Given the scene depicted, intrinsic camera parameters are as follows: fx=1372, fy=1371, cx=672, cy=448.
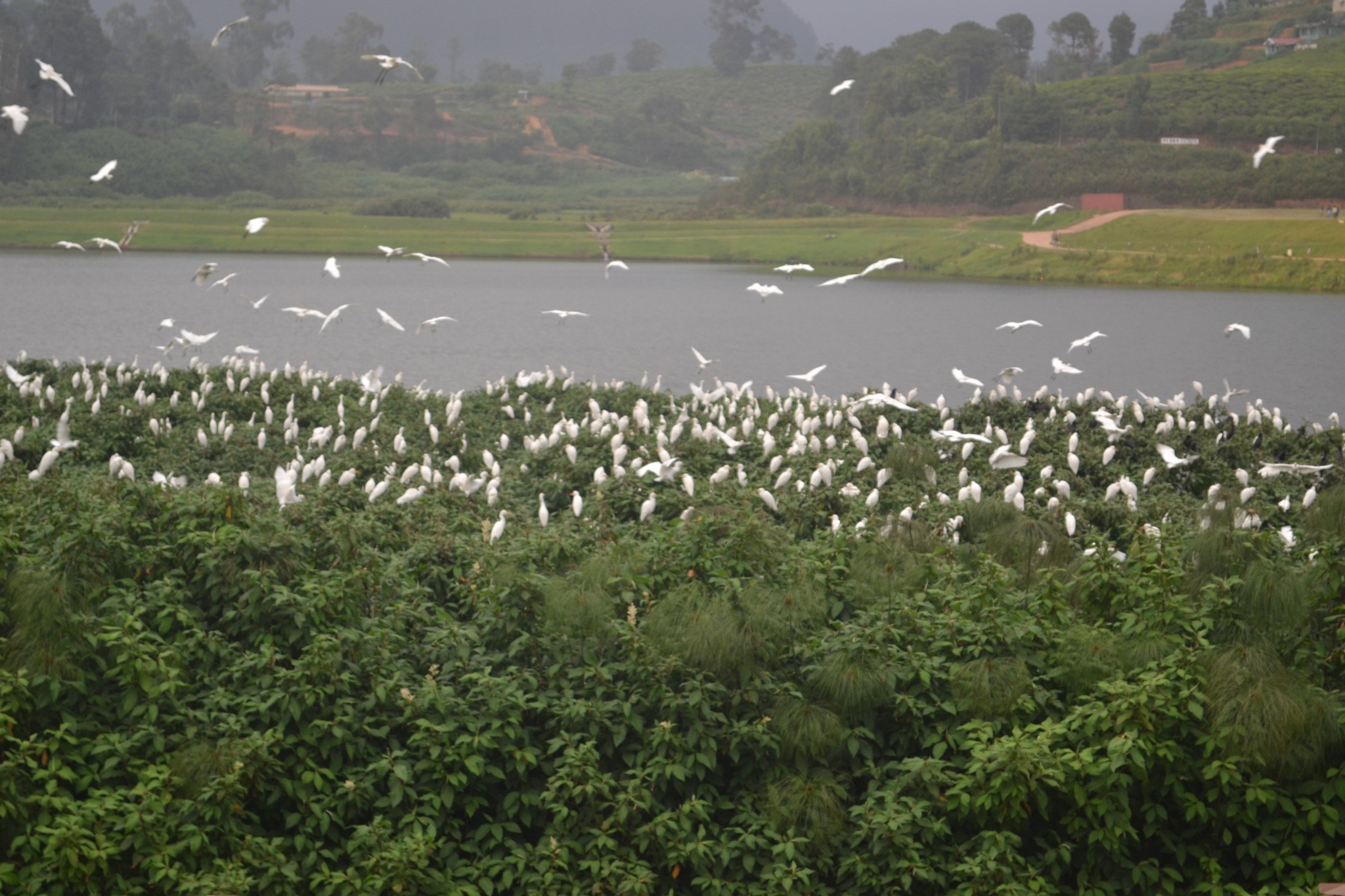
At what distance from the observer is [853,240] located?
70.2 meters

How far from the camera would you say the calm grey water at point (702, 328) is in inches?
1257

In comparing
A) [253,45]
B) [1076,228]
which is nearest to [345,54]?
[253,45]

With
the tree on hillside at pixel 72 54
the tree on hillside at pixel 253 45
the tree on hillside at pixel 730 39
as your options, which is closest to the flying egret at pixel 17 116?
the tree on hillside at pixel 72 54

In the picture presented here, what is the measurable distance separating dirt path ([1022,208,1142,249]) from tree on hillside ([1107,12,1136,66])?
193ft

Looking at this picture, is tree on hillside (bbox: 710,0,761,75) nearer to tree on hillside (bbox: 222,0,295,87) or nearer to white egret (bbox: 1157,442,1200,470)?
tree on hillside (bbox: 222,0,295,87)

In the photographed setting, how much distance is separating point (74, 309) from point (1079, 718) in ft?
129

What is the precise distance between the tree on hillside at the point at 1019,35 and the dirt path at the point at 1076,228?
54183mm

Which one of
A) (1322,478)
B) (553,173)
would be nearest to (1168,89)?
(553,173)

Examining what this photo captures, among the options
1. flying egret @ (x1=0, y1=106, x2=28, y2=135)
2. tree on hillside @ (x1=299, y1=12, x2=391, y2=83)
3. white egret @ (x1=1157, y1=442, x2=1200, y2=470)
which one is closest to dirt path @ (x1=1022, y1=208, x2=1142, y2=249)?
white egret @ (x1=1157, y1=442, x2=1200, y2=470)

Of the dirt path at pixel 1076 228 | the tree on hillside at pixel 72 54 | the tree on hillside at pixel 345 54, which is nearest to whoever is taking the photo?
the dirt path at pixel 1076 228

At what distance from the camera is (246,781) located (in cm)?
678

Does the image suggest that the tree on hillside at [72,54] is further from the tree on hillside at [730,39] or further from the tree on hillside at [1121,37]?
the tree on hillside at [730,39]

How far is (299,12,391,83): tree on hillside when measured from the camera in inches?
6683

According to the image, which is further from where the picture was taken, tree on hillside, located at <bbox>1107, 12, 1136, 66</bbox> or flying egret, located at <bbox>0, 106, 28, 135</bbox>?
tree on hillside, located at <bbox>1107, 12, 1136, 66</bbox>
